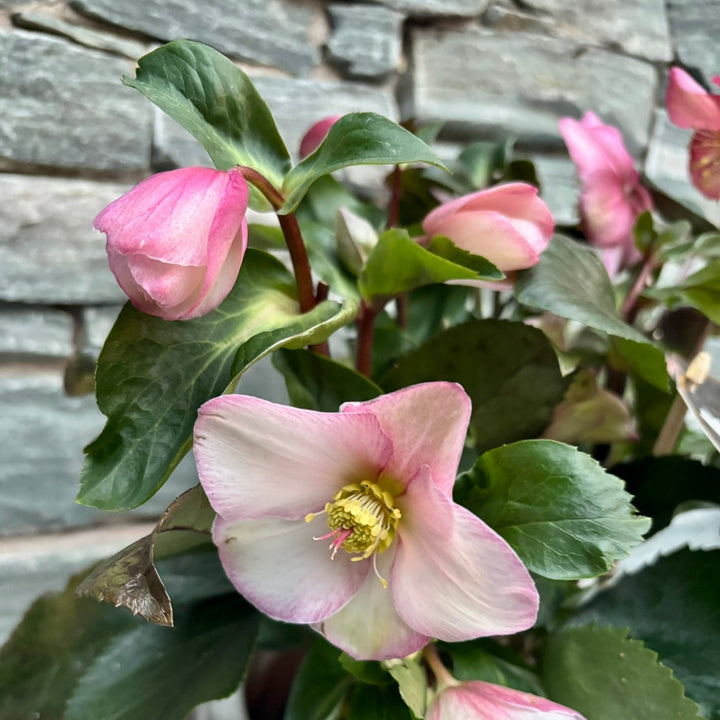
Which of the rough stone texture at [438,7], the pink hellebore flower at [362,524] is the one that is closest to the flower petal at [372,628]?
the pink hellebore flower at [362,524]

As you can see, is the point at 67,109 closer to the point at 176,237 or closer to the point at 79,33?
the point at 79,33

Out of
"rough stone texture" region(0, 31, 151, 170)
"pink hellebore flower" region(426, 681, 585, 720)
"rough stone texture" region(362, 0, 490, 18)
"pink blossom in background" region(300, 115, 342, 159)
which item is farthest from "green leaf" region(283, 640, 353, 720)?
"rough stone texture" region(362, 0, 490, 18)

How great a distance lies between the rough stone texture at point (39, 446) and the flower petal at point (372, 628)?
0.40 metres

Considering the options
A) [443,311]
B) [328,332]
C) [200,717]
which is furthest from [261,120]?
[200,717]

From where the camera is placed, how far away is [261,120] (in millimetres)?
338

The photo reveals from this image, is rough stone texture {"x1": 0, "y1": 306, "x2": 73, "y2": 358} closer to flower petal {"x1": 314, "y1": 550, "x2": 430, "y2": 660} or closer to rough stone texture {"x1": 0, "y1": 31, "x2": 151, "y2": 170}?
rough stone texture {"x1": 0, "y1": 31, "x2": 151, "y2": 170}

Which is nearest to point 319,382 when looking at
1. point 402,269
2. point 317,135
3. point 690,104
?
point 402,269

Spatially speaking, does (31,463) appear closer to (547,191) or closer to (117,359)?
(117,359)

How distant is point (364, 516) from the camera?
29 centimetres

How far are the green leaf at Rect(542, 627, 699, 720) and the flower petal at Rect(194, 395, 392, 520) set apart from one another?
0.16 meters

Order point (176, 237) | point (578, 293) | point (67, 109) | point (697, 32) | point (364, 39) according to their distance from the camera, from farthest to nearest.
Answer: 1. point (697, 32)
2. point (364, 39)
3. point (67, 109)
4. point (578, 293)
5. point (176, 237)

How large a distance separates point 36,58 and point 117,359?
1.16 ft

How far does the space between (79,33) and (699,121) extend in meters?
0.46

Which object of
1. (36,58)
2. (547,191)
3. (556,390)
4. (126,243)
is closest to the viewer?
(126,243)
